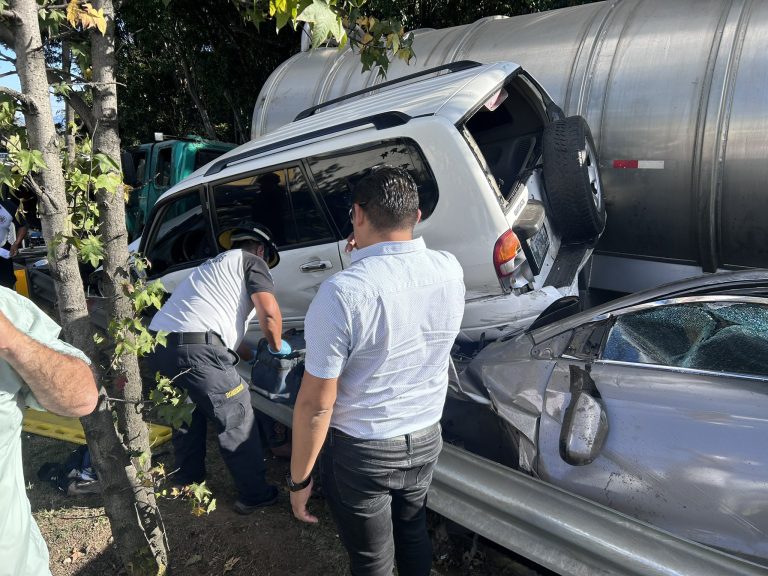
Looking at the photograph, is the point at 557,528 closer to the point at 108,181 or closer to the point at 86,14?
the point at 108,181

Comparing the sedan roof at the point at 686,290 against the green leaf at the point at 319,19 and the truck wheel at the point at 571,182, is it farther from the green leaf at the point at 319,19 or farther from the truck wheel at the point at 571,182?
the green leaf at the point at 319,19

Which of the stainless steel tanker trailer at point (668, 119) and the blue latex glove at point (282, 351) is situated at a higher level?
the stainless steel tanker trailer at point (668, 119)

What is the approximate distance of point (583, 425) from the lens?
253 centimetres

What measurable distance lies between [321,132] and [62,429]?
2.67 metres

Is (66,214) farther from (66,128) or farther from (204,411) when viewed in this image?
(204,411)

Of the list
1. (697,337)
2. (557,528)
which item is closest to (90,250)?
(557,528)

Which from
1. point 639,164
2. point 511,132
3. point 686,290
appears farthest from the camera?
point 511,132

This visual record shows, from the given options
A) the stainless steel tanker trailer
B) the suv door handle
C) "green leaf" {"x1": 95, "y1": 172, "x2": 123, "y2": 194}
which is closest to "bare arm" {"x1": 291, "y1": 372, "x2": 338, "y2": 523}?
"green leaf" {"x1": 95, "y1": 172, "x2": 123, "y2": 194}

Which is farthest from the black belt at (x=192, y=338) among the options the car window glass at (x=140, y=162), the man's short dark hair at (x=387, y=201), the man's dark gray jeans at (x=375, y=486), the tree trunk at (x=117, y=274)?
the car window glass at (x=140, y=162)

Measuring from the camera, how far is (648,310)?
263 cm

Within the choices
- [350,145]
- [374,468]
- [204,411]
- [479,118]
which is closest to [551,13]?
[479,118]

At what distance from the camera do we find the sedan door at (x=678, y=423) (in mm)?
2199

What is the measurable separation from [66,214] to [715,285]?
7.95 ft

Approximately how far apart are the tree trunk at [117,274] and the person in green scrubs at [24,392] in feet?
2.68
